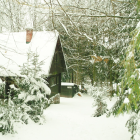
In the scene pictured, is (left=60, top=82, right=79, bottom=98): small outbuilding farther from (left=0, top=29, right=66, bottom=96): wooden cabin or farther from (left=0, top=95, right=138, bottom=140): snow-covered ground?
(left=0, top=95, right=138, bottom=140): snow-covered ground

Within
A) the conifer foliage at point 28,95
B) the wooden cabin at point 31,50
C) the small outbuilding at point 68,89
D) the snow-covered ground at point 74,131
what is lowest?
the small outbuilding at point 68,89

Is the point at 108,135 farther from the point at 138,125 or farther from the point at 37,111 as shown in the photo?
the point at 37,111

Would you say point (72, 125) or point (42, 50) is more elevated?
point (42, 50)

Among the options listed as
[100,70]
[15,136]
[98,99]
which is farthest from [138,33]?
[100,70]

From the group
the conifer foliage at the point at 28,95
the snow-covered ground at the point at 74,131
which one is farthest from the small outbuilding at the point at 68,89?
the conifer foliage at the point at 28,95

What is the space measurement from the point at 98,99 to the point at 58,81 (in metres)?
7.58

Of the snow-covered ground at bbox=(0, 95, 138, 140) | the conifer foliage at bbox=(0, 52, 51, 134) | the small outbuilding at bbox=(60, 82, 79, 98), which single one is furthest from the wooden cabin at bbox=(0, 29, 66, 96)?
the small outbuilding at bbox=(60, 82, 79, 98)

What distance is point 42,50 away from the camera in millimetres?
12992

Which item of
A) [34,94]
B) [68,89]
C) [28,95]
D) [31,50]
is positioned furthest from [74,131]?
[68,89]

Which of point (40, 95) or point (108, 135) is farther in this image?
point (40, 95)

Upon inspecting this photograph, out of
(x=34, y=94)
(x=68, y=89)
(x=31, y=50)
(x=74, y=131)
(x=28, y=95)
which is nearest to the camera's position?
(x=74, y=131)

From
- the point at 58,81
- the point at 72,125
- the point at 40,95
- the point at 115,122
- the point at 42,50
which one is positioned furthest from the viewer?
the point at 58,81

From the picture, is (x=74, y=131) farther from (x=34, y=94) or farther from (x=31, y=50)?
(x=31, y=50)

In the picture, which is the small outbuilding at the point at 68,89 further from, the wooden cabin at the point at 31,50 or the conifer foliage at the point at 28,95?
the conifer foliage at the point at 28,95
